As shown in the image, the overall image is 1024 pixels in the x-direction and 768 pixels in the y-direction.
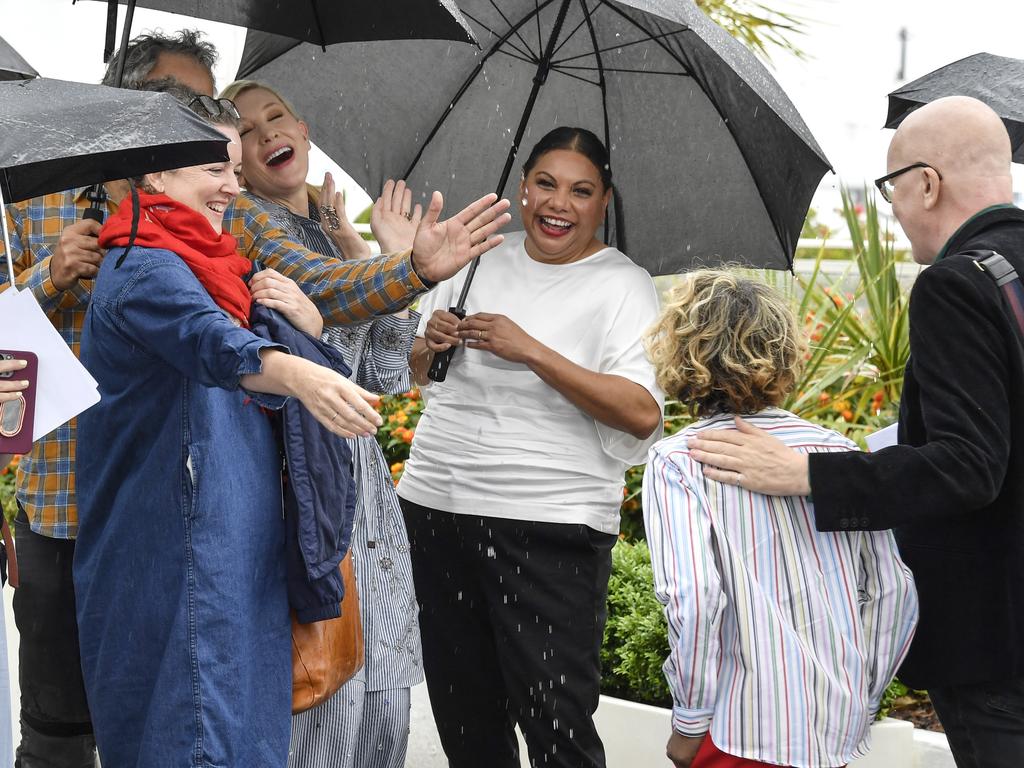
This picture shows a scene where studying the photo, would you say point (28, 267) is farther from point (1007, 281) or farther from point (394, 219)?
point (1007, 281)

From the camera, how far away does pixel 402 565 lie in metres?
3.26

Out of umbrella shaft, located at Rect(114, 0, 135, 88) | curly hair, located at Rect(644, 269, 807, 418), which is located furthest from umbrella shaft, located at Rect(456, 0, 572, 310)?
umbrella shaft, located at Rect(114, 0, 135, 88)

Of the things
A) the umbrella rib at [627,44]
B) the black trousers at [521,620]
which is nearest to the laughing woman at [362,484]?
the black trousers at [521,620]

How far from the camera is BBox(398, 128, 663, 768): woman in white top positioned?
11.7 ft

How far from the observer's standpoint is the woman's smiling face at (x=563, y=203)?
3744 mm

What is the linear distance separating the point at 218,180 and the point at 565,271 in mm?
1361

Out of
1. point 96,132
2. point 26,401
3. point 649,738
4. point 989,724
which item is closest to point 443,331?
point 26,401

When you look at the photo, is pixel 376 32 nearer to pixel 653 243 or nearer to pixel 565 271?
pixel 565 271

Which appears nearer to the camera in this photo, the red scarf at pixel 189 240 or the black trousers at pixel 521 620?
the red scarf at pixel 189 240

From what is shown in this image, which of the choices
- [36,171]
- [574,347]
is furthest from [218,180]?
[574,347]

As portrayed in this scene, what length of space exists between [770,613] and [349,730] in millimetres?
1081

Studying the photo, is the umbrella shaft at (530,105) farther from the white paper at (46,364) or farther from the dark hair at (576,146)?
the white paper at (46,364)

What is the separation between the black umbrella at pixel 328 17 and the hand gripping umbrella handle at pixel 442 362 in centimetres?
84

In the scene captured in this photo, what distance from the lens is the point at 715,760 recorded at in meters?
2.90
